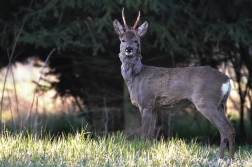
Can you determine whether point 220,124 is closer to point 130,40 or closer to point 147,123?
point 147,123

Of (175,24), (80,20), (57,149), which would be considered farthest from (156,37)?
(57,149)

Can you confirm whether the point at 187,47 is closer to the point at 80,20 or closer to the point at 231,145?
the point at 80,20

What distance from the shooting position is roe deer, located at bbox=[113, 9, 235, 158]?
7.39 m

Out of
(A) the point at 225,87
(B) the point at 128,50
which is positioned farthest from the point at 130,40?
(A) the point at 225,87

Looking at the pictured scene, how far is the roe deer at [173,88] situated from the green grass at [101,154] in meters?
0.46

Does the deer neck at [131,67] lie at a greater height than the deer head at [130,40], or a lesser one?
lesser

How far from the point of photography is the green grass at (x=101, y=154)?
6.22 m

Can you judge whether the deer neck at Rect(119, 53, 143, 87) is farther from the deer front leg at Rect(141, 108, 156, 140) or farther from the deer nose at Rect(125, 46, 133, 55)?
the deer front leg at Rect(141, 108, 156, 140)

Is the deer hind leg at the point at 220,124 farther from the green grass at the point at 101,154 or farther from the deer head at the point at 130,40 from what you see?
Result: the deer head at the point at 130,40

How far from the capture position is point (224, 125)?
739cm

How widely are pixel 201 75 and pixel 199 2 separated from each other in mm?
3088

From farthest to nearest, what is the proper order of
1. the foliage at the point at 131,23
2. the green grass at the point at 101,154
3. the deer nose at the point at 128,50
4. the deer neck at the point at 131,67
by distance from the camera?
the foliage at the point at 131,23, the deer neck at the point at 131,67, the deer nose at the point at 128,50, the green grass at the point at 101,154

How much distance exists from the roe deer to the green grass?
1.52 ft

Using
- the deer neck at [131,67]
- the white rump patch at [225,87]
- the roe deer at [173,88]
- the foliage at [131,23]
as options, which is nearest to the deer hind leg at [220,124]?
the roe deer at [173,88]
